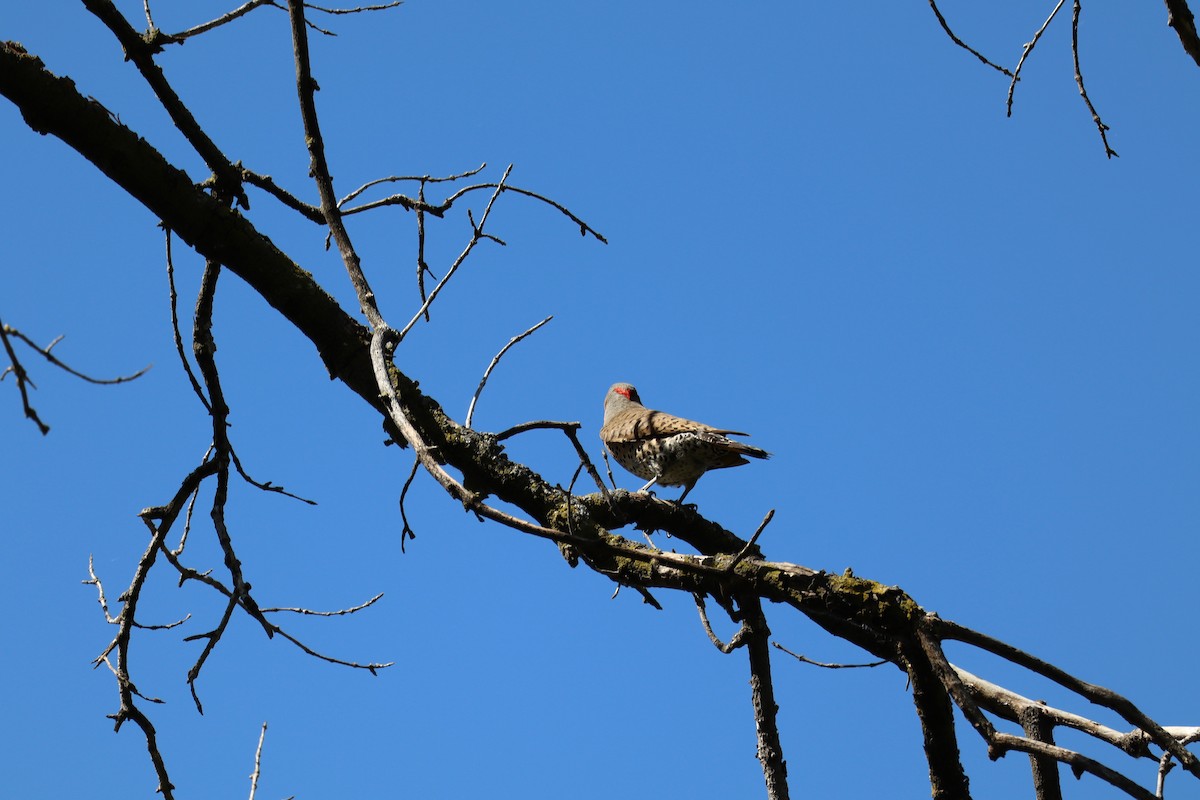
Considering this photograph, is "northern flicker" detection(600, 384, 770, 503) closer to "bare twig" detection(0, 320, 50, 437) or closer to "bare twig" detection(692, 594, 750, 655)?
"bare twig" detection(692, 594, 750, 655)

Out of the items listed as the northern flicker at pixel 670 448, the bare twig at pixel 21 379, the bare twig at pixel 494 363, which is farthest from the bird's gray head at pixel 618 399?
the bare twig at pixel 21 379

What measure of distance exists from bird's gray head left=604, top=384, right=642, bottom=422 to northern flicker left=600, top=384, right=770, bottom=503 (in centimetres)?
93

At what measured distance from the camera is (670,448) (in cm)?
650

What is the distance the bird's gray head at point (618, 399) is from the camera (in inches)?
339

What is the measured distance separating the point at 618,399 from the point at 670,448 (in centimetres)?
231

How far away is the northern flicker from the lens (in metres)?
6.24

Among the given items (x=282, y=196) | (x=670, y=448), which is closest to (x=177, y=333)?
(x=282, y=196)

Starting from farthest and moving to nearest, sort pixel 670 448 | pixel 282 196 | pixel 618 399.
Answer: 1. pixel 618 399
2. pixel 670 448
3. pixel 282 196

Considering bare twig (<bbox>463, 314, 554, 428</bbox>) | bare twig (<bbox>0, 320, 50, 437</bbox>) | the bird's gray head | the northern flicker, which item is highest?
the bird's gray head

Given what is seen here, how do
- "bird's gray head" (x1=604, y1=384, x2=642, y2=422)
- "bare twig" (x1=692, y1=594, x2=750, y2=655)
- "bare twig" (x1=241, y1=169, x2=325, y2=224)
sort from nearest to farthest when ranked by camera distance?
"bare twig" (x1=692, y1=594, x2=750, y2=655)
"bare twig" (x1=241, y1=169, x2=325, y2=224)
"bird's gray head" (x1=604, y1=384, x2=642, y2=422)

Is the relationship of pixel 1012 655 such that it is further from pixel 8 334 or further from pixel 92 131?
pixel 92 131

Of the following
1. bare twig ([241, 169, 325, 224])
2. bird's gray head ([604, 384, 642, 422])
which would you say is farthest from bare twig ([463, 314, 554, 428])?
bird's gray head ([604, 384, 642, 422])

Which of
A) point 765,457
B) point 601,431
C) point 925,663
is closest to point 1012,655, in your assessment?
point 925,663

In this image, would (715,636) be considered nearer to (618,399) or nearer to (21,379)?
(21,379)
